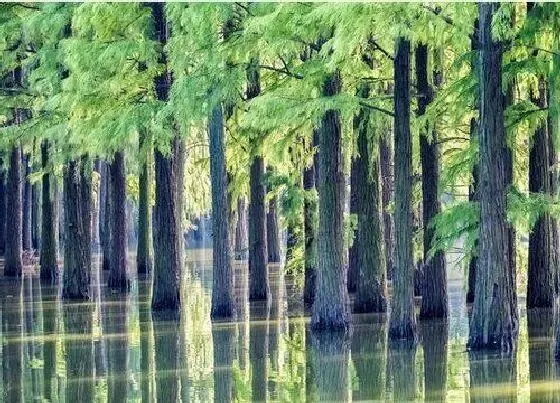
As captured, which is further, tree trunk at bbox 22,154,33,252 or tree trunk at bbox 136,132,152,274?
tree trunk at bbox 22,154,33,252

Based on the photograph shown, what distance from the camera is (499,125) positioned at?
20.5m

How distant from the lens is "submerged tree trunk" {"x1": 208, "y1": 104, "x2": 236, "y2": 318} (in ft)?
88.8

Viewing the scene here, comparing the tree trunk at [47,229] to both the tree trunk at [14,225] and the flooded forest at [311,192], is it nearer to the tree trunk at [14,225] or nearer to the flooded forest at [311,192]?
the tree trunk at [14,225]

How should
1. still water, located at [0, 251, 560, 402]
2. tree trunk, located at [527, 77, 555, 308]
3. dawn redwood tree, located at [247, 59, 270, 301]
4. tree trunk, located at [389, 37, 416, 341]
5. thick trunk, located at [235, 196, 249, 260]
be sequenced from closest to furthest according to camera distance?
still water, located at [0, 251, 560, 402], tree trunk, located at [389, 37, 416, 341], tree trunk, located at [527, 77, 555, 308], dawn redwood tree, located at [247, 59, 270, 301], thick trunk, located at [235, 196, 249, 260]

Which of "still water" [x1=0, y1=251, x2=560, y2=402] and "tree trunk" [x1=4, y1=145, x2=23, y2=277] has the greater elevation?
"tree trunk" [x1=4, y1=145, x2=23, y2=277]

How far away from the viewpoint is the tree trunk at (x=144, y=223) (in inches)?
1610

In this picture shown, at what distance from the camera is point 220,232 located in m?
27.3

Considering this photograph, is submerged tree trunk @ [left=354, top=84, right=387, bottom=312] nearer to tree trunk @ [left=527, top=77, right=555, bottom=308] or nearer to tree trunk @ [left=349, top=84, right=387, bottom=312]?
tree trunk @ [left=349, top=84, right=387, bottom=312]

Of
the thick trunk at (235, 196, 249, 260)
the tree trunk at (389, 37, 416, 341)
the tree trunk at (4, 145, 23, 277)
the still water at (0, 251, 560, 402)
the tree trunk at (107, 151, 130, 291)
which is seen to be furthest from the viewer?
the thick trunk at (235, 196, 249, 260)

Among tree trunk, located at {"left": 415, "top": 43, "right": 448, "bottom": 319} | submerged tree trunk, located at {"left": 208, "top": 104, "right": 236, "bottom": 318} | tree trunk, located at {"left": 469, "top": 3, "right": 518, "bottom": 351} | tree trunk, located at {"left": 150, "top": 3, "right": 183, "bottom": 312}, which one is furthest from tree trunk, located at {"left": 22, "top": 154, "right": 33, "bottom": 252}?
tree trunk, located at {"left": 469, "top": 3, "right": 518, "bottom": 351}

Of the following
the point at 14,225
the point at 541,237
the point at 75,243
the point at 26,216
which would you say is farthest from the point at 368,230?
the point at 26,216

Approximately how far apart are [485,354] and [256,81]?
36.6 feet

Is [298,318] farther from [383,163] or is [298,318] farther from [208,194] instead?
[208,194]

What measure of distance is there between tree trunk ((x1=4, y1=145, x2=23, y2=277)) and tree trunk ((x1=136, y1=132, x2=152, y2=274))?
4.03m
